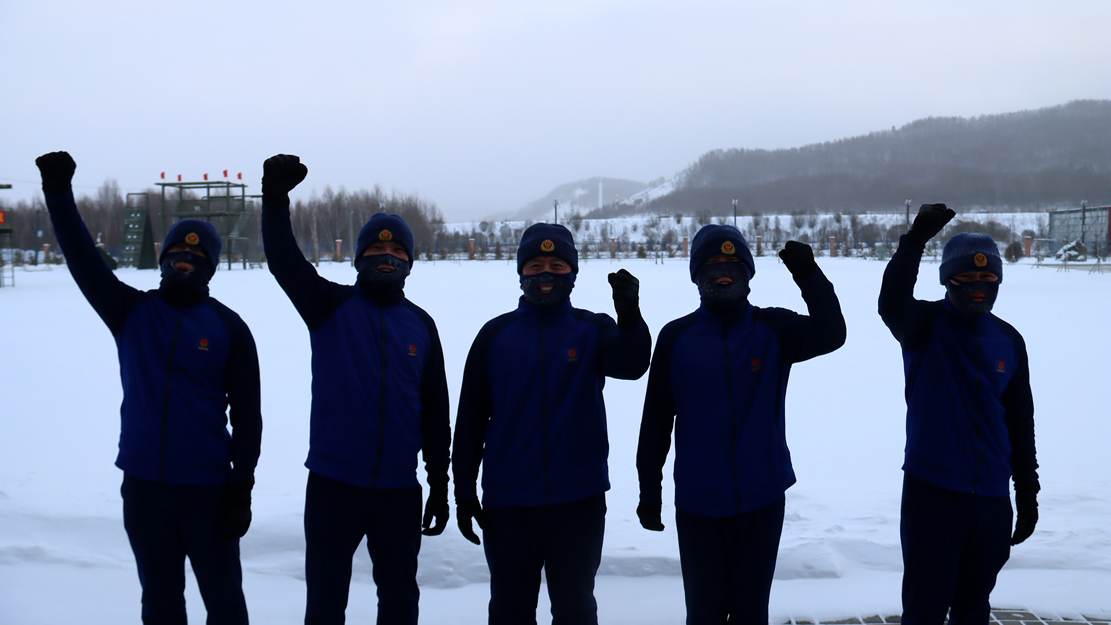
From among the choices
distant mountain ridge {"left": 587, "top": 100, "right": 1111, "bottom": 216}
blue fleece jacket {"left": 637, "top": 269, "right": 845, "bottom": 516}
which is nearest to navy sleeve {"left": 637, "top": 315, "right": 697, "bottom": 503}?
blue fleece jacket {"left": 637, "top": 269, "right": 845, "bottom": 516}

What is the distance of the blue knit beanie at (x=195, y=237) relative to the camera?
8.73 ft

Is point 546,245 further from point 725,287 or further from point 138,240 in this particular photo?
point 138,240

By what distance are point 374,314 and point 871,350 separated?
7.99 metres

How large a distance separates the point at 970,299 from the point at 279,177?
2.44m

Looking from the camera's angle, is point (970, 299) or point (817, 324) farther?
point (970, 299)

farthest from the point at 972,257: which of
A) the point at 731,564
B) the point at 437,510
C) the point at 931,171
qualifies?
the point at 931,171

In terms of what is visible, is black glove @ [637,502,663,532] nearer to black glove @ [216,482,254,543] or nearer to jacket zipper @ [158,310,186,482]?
black glove @ [216,482,254,543]

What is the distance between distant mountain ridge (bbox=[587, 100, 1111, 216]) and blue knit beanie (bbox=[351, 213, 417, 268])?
380 ft

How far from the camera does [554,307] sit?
2637mm

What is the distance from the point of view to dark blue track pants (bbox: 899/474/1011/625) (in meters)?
2.53

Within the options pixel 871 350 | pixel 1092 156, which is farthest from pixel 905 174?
pixel 871 350

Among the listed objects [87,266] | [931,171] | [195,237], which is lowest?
[87,266]

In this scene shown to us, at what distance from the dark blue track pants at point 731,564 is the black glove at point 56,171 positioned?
2389 mm

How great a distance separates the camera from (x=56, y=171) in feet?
8.32
